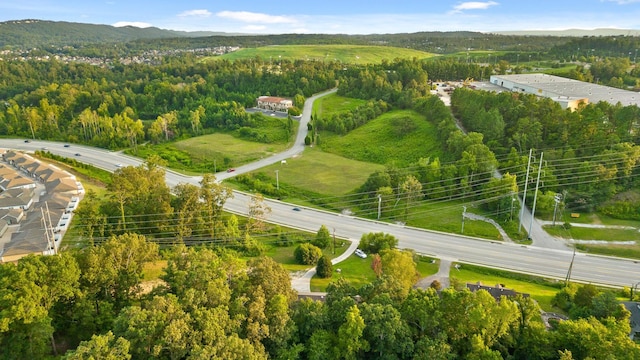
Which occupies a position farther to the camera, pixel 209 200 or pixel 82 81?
pixel 82 81

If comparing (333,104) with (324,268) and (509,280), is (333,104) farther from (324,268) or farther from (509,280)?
(509,280)

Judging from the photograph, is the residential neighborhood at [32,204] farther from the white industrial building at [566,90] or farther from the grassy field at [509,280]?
the white industrial building at [566,90]

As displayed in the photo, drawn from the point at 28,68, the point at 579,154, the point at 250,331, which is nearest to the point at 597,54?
the point at 579,154

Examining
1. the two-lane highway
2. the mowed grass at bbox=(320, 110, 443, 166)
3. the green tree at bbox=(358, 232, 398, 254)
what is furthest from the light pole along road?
the mowed grass at bbox=(320, 110, 443, 166)

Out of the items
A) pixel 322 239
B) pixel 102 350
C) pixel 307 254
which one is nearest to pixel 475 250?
pixel 322 239

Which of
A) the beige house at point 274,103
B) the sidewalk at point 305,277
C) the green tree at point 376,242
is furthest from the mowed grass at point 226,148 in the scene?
the green tree at point 376,242

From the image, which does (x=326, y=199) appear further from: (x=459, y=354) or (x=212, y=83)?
(x=212, y=83)
